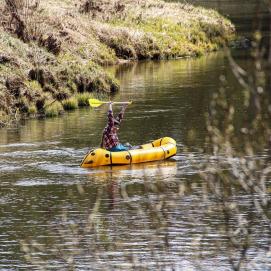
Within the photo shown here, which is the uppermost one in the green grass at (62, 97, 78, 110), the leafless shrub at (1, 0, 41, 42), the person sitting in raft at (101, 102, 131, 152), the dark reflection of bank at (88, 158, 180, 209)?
the leafless shrub at (1, 0, 41, 42)

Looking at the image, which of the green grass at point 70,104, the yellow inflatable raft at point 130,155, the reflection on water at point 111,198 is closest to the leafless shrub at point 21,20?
the reflection on water at point 111,198

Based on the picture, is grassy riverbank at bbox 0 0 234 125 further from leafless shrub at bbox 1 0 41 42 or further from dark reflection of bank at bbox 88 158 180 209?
dark reflection of bank at bbox 88 158 180 209

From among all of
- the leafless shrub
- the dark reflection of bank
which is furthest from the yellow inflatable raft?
the leafless shrub

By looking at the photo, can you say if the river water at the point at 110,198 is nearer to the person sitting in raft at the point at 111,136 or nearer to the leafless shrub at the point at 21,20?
the person sitting in raft at the point at 111,136

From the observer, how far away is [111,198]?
97.1ft

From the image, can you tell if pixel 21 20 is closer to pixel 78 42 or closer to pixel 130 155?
pixel 78 42

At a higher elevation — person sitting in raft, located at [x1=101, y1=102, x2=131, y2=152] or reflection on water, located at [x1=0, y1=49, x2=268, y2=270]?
person sitting in raft, located at [x1=101, y1=102, x2=131, y2=152]

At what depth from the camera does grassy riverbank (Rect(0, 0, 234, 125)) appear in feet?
166

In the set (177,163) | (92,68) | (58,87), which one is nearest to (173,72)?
(92,68)

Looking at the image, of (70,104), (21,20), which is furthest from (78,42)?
(70,104)

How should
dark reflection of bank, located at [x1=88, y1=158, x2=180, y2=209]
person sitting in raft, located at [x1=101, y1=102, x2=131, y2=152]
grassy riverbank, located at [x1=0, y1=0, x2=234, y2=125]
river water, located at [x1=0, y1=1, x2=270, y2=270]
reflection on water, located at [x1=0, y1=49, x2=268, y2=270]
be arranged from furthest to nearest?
grassy riverbank, located at [x1=0, y1=0, x2=234, y2=125] → person sitting in raft, located at [x1=101, y1=102, x2=131, y2=152] → dark reflection of bank, located at [x1=88, y1=158, x2=180, y2=209] → reflection on water, located at [x1=0, y1=49, x2=268, y2=270] → river water, located at [x1=0, y1=1, x2=270, y2=270]

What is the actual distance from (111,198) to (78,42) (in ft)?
127

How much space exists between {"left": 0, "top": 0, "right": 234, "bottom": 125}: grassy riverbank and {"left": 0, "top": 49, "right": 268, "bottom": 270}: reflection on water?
2912 mm

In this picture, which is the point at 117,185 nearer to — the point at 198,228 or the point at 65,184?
the point at 65,184
